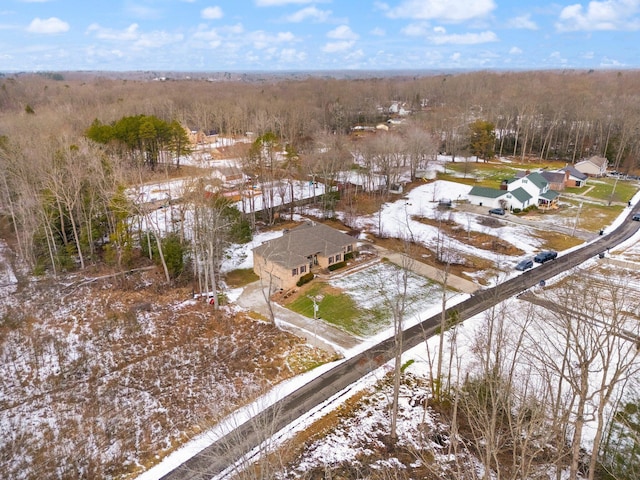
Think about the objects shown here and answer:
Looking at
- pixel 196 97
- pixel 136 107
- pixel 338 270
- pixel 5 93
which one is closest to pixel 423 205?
pixel 338 270

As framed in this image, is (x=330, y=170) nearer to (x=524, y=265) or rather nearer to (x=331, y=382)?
(x=524, y=265)

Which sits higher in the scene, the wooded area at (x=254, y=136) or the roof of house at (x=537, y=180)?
the wooded area at (x=254, y=136)

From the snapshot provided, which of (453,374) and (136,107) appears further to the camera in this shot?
(136,107)

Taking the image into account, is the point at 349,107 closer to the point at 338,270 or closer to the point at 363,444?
the point at 338,270

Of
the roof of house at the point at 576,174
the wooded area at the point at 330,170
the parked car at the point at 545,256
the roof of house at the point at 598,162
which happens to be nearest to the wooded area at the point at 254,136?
the wooded area at the point at 330,170

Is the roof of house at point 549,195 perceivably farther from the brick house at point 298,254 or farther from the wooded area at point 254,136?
the brick house at point 298,254

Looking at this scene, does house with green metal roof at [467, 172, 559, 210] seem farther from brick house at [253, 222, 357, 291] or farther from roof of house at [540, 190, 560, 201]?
brick house at [253, 222, 357, 291]

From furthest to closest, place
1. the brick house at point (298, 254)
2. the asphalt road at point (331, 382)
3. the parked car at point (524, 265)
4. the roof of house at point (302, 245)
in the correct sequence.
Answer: the parked car at point (524, 265)
the roof of house at point (302, 245)
the brick house at point (298, 254)
the asphalt road at point (331, 382)
